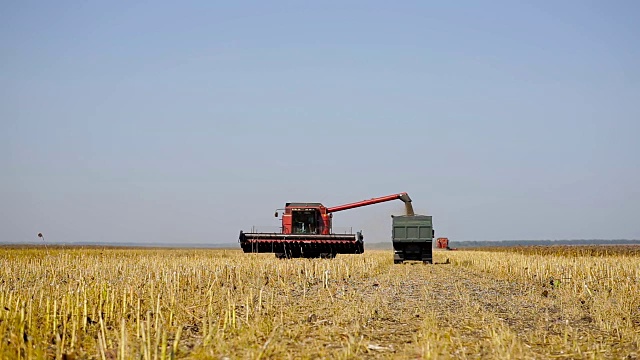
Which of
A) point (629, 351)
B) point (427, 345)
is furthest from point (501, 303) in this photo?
point (427, 345)

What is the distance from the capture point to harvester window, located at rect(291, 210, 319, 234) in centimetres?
3597

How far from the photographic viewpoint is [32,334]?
26.0 feet

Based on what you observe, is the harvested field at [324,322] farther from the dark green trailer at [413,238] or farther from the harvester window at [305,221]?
the harvester window at [305,221]

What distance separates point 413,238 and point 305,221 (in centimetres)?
645

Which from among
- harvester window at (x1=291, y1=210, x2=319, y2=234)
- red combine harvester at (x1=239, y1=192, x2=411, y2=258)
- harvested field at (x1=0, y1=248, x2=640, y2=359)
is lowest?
harvested field at (x1=0, y1=248, x2=640, y2=359)

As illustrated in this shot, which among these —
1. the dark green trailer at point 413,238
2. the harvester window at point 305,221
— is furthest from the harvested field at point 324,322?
the harvester window at point 305,221

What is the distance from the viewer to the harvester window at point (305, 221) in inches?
1416

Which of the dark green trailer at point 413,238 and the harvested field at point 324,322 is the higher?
the dark green trailer at point 413,238

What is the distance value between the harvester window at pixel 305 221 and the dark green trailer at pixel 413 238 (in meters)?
5.21

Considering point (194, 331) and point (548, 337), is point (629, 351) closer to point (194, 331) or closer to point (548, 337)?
point (548, 337)

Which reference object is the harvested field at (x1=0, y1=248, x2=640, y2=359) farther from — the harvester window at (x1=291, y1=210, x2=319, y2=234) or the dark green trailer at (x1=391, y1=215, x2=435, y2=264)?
the harvester window at (x1=291, y1=210, x2=319, y2=234)

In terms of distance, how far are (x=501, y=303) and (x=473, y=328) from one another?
3.75m

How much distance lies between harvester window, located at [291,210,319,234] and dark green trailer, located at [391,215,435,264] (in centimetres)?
521

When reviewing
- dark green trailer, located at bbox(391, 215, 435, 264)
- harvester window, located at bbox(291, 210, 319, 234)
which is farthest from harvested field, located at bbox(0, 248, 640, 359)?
harvester window, located at bbox(291, 210, 319, 234)
